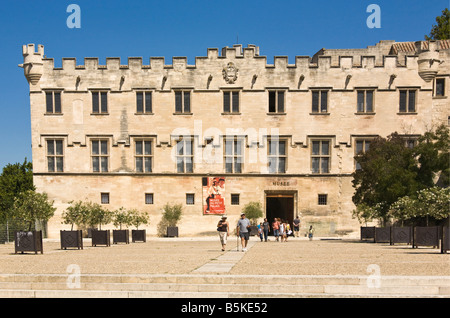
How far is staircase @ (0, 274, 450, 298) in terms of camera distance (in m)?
10.5

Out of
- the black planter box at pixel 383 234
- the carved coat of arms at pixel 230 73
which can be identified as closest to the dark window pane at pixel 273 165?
the carved coat of arms at pixel 230 73

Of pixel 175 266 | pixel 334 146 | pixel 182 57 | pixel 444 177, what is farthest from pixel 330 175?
pixel 175 266

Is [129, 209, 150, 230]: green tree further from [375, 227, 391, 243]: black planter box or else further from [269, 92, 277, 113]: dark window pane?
[375, 227, 391, 243]: black planter box

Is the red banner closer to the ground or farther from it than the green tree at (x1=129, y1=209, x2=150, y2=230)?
farther from it

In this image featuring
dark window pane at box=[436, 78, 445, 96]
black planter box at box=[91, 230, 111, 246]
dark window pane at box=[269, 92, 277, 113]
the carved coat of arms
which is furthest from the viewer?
dark window pane at box=[436, 78, 445, 96]

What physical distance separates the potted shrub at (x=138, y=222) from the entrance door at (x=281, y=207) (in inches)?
371

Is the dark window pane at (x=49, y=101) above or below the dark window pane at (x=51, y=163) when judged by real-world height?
above

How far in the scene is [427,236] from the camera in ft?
64.1

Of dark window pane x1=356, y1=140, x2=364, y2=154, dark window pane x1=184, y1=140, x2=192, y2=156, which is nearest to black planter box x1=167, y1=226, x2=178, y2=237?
dark window pane x1=184, y1=140, x2=192, y2=156

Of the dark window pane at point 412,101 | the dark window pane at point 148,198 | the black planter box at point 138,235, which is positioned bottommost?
the black planter box at point 138,235

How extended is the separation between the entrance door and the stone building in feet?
3.09

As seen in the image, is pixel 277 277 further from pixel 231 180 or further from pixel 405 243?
pixel 231 180

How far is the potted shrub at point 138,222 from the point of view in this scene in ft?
101

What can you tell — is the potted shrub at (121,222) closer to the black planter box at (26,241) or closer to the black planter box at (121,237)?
the black planter box at (121,237)
